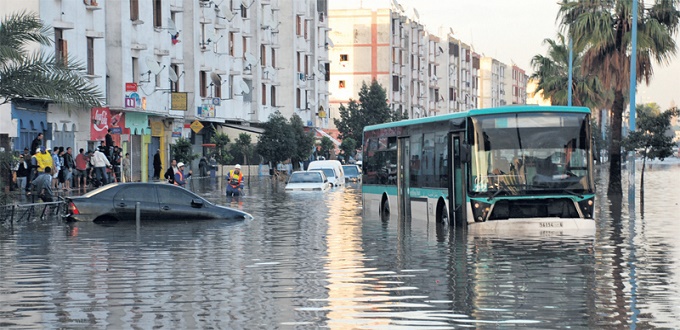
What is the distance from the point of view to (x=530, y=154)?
25141 millimetres

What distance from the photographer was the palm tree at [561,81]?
7069 centimetres

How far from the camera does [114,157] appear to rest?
52.2 meters

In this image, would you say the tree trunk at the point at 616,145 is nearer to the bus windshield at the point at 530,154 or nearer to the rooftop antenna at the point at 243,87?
the bus windshield at the point at 530,154

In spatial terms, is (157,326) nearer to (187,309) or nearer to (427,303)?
(187,309)

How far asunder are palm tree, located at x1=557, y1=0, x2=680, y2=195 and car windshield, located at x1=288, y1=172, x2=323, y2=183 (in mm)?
12825

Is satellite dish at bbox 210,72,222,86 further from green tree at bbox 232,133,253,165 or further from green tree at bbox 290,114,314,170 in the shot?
green tree at bbox 290,114,314,170

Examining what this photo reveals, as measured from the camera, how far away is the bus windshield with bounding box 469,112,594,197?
25016 mm

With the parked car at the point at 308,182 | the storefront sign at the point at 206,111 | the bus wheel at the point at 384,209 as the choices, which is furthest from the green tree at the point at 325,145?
the bus wheel at the point at 384,209

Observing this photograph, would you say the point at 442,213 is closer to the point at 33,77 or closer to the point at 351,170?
the point at 33,77

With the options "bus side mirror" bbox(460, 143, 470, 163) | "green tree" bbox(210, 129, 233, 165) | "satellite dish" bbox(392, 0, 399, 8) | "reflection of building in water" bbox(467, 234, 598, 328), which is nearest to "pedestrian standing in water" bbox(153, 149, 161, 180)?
"green tree" bbox(210, 129, 233, 165)

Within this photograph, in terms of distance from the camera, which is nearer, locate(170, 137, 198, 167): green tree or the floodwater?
the floodwater

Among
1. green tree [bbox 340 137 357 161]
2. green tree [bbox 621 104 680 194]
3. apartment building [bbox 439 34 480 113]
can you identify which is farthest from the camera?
apartment building [bbox 439 34 480 113]

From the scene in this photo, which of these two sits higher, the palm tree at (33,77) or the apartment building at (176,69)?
the apartment building at (176,69)

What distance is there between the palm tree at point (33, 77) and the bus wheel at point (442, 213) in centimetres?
812
